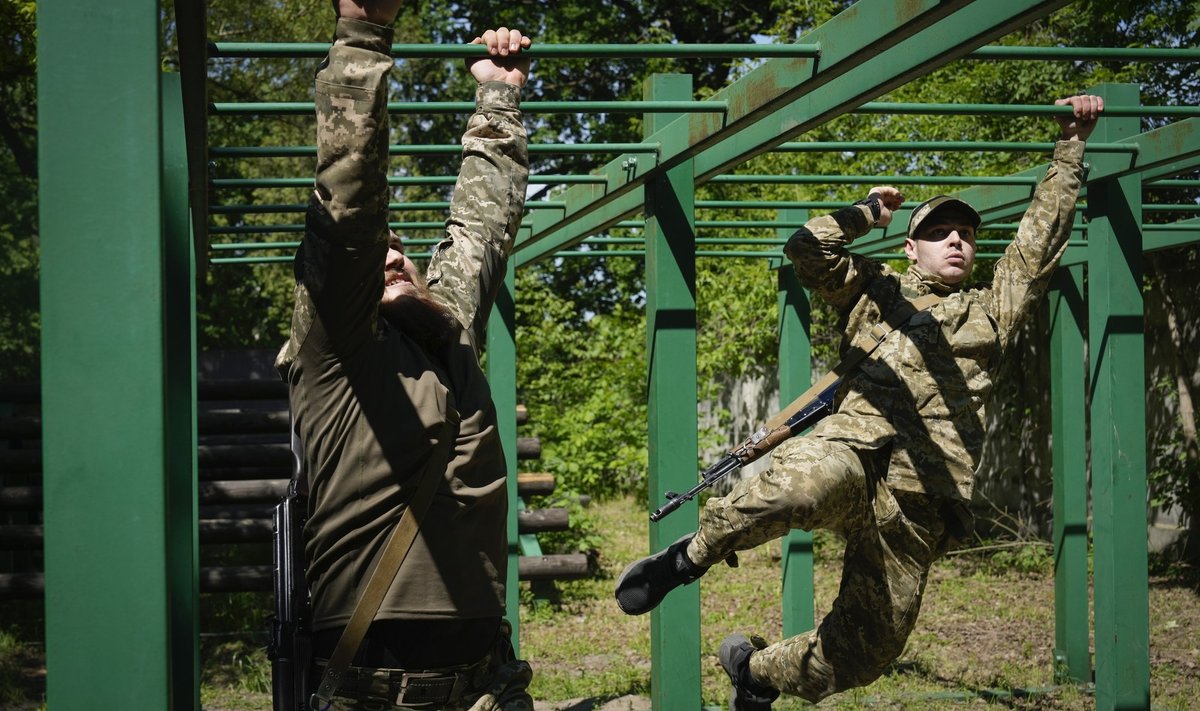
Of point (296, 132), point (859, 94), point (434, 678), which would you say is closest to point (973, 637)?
point (859, 94)

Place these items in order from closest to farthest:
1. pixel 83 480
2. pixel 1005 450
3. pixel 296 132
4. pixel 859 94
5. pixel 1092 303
A: pixel 83 480 < pixel 859 94 < pixel 1092 303 < pixel 1005 450 < pixel 296 132

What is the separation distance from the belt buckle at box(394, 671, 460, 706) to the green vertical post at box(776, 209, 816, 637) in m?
4.71

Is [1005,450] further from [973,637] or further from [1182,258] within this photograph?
[973,637]

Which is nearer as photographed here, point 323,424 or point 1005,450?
point 323,424

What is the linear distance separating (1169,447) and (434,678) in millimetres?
9651

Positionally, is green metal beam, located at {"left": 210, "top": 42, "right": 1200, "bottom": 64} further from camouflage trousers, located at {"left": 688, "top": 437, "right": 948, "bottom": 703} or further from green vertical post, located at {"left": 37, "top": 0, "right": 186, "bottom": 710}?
camouflage trousers, located at {"left": 688, "top": 437, "right": 948, "bottom": 703}

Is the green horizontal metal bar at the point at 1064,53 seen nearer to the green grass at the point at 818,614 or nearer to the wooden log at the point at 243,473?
the green grass at the point at 818,614

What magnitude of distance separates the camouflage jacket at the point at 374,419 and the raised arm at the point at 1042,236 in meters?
2.31

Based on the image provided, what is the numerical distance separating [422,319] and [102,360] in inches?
36.2

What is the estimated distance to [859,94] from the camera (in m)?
3.48

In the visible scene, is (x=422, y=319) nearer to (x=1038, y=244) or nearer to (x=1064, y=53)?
(x=1064, y=53)

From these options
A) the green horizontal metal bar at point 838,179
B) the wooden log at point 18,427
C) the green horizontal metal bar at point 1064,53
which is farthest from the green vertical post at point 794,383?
the wooden log at point 18,427

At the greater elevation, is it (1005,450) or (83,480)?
(83,480)

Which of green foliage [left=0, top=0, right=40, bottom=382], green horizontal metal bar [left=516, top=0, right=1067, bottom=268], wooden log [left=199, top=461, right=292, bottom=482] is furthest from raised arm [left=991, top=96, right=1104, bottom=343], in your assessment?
green foliage [left=0, top=0, right=40, bottom=382]
